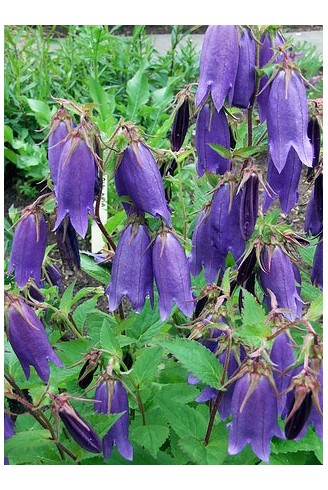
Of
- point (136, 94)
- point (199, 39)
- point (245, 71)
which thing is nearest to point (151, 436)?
point (245, 71)

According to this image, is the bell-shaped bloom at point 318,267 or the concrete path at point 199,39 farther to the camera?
the concrete path at point 199,39

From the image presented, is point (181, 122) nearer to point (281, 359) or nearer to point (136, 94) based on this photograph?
point (281, 359)

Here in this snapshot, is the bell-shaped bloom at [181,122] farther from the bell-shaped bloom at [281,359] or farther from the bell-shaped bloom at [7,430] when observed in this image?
the bell-shaped bloom at [7,430]

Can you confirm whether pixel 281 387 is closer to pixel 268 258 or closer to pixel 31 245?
pixel 268 258

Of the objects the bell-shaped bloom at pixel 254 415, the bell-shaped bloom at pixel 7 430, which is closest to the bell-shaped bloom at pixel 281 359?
the bell-shaped bloom at pixel 254 415

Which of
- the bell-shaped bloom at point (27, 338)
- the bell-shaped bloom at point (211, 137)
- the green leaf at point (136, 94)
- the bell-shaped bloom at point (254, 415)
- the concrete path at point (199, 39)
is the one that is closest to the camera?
the bell-shaped bloom at point (254, 415)

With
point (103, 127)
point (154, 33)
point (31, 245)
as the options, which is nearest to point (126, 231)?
point (31, 245)
